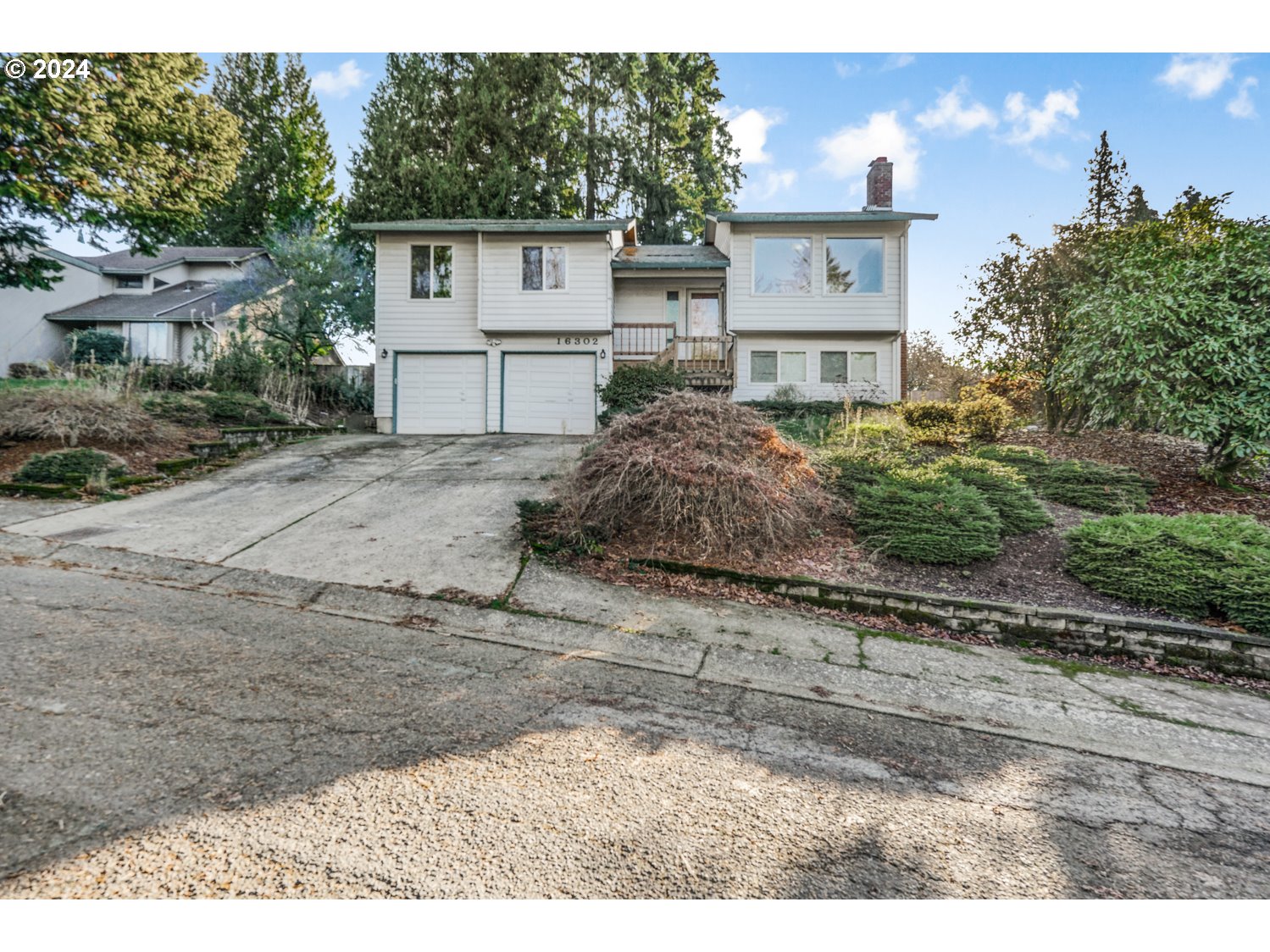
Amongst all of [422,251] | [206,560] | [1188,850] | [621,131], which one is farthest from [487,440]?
[621,131]

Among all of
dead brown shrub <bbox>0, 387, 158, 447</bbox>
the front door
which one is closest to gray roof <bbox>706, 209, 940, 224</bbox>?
the front door

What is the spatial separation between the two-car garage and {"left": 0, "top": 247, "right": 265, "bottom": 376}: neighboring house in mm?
8238

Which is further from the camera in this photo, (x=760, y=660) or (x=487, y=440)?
(x=487, y=440)

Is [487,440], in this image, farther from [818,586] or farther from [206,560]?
[818,586]

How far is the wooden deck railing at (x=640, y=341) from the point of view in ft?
52.9

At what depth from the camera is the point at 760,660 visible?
4031 mm

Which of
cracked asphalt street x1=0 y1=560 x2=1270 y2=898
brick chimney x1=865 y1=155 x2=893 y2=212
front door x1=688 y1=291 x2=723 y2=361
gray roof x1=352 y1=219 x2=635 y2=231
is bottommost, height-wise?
cracked asphalt street x1=0 y1=560 x2=1270 y2=898

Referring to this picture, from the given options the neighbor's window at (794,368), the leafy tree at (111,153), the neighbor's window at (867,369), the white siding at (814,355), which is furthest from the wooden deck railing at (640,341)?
the leafy tree at (111,153)

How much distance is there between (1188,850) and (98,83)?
49.5 ft

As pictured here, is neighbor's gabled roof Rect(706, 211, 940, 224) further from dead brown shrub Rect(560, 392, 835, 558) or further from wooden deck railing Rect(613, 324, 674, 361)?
dead brown shrub Rect(560, 392, 835, 558)

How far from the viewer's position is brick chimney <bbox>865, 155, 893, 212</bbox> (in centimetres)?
1571

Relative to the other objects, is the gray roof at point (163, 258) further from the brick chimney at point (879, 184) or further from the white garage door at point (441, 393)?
the brick chimney at point (879, 184)

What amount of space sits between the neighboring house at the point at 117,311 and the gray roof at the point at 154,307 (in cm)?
3

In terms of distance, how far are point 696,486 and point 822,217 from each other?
39.6ft
